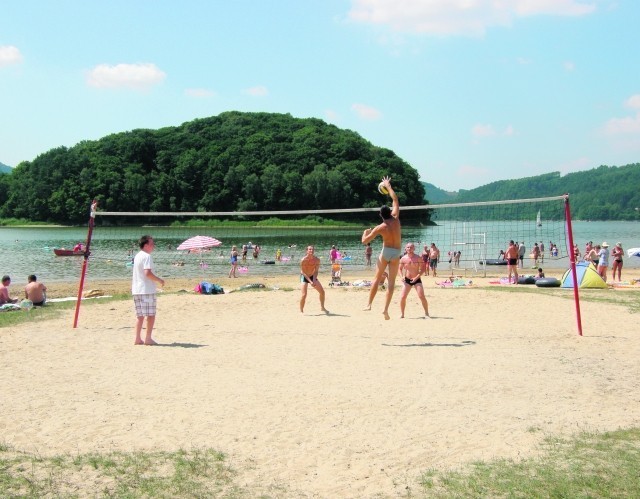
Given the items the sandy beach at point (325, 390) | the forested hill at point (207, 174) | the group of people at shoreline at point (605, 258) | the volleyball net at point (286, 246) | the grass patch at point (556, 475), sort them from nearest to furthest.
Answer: the grass patch at point (556, 475), the sandy beach at point (325, 390), the group of people at shoreline at point (605, 258), the volleyball net at point (286, 246), the forested hill at point (207, 174)

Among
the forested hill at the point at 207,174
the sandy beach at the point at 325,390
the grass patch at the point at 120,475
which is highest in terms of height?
the forested hill at the point at 207,174

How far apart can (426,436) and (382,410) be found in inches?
30.1

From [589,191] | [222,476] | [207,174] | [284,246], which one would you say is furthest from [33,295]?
[589,191]

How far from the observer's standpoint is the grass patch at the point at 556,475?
14.3 ft

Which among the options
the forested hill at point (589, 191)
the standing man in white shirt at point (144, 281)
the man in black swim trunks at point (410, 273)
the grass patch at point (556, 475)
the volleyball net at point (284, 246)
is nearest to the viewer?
the grass patch at point (556, 475)

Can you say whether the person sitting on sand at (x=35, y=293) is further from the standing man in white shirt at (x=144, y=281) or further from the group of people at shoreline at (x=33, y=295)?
the standing man in white shirt at (x=144, y=281)

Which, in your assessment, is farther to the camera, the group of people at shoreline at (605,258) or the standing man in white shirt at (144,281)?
the group of people at shoreline at (605,258)

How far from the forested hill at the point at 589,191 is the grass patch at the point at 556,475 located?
155 m

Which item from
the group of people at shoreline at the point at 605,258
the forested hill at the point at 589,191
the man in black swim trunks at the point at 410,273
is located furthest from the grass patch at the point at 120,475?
the forested hill at the point at 589,191

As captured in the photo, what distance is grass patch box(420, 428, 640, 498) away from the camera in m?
4.36

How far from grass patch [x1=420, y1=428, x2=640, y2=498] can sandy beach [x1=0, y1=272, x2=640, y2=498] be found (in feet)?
0.61

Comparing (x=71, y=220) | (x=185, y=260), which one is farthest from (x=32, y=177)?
(x=185, y=260)

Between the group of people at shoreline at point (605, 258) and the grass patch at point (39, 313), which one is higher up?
the group of people at shoreline at point (605, 258)

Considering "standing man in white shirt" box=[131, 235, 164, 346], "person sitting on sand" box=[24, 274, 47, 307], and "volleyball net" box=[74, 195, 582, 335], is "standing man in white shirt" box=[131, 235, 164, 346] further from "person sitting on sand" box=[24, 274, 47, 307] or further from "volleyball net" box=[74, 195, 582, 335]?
"person sitting on sand" box=[24, 274, 47, 307]
